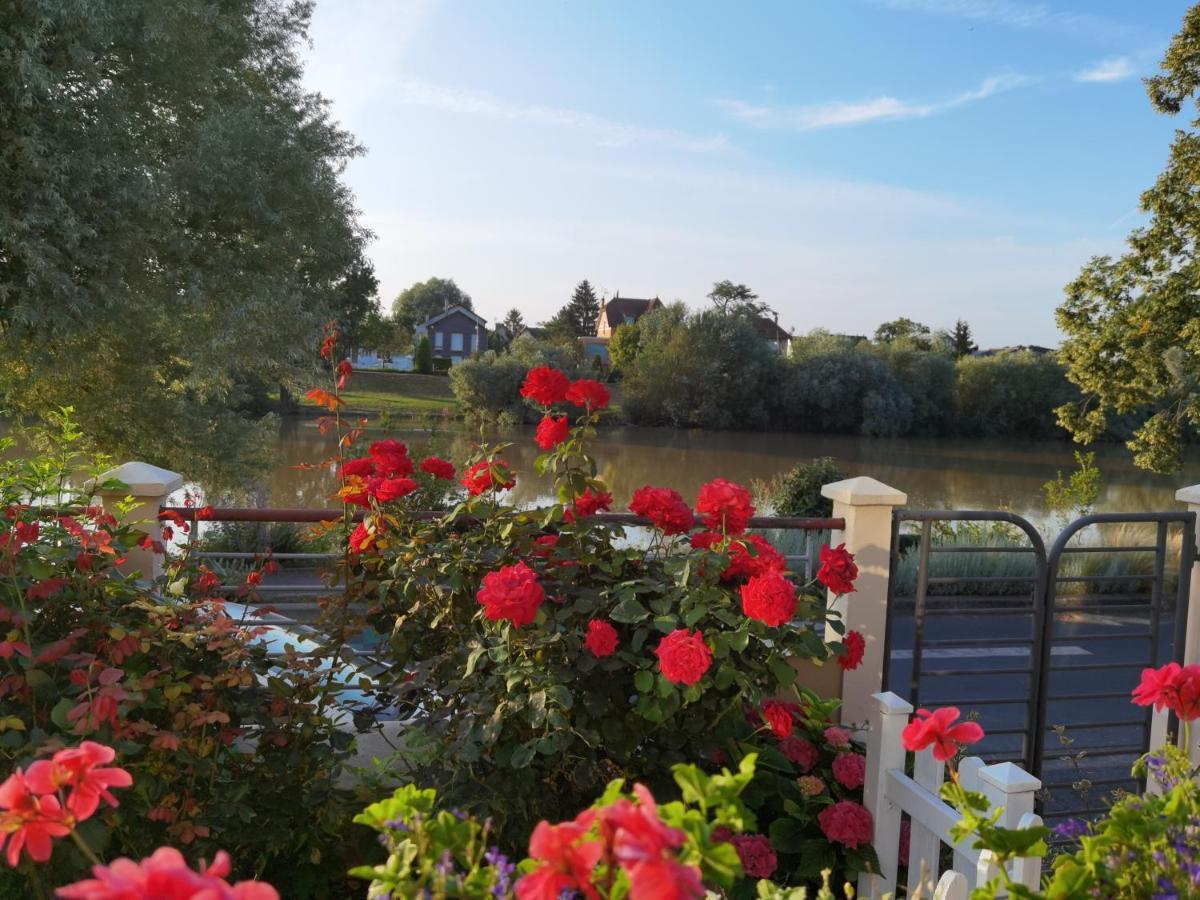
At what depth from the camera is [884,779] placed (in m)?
2.33

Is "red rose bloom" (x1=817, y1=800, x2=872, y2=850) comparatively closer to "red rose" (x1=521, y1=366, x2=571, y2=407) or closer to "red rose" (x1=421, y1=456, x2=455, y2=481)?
"red rose" (x1=521, y1=366, x2=571, y2=407)

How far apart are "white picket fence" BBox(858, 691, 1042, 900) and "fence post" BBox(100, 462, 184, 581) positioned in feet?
7.36

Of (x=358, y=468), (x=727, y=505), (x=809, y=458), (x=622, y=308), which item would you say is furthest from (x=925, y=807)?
(x=622, y=308)

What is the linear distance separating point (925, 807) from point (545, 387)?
4.50 ft

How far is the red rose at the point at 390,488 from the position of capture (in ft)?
8.05

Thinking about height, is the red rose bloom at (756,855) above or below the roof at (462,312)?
below

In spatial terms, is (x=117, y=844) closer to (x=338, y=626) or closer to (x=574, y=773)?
(x=338, y=626)

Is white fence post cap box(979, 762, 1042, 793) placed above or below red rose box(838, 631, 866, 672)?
below

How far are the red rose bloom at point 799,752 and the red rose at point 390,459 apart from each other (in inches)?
52.7

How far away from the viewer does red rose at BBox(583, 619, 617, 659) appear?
2049 millimetres

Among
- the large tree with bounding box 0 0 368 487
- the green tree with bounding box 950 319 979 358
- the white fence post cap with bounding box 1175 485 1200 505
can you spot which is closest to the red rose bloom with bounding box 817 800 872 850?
the white fence post cap with bounding box 1175 485 1200 505

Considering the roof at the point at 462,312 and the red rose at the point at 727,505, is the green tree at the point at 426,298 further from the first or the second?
the red rose at the point at 727,505

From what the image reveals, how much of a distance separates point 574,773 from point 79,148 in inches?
333

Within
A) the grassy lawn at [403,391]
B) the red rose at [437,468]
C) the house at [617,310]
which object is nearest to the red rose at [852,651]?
the red rose at [437,468]
